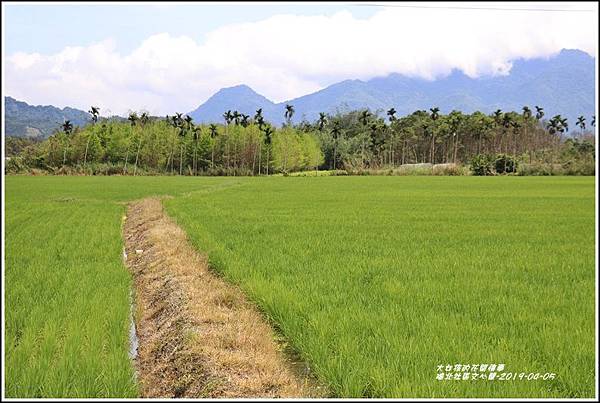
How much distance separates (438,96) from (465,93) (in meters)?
12.9

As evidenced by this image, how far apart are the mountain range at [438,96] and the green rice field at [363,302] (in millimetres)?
1531

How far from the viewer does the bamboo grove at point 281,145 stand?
4844 centimetres

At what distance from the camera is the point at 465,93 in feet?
62.3

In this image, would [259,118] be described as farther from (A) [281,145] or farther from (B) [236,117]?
(A) [281,145]

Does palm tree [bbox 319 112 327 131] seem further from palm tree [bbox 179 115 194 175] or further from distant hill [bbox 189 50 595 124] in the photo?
Result: palm tree [bbox 179 115 194 175]

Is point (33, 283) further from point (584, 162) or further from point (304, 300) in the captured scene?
point (584, 162)

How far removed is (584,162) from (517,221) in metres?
34.1

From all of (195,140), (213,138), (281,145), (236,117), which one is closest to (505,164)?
(281,145)

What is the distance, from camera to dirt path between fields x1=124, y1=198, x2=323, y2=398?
317cm

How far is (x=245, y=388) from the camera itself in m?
3.09

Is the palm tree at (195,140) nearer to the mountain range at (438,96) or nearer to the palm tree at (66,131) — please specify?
the mountain range at (438,96)

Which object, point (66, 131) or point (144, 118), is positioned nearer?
point (66, 131)

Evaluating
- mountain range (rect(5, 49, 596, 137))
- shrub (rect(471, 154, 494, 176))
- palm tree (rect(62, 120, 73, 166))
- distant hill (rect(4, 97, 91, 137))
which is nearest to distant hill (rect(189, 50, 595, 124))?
mountain range (rect(5, 49, 596, 137))

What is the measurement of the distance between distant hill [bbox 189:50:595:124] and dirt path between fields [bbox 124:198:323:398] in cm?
187
